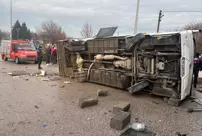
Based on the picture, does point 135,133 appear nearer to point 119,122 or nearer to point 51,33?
point 119,122

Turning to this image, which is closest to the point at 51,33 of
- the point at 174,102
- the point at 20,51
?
the point at 20,51

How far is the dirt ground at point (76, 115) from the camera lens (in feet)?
13.2

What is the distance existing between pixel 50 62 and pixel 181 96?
14.4m

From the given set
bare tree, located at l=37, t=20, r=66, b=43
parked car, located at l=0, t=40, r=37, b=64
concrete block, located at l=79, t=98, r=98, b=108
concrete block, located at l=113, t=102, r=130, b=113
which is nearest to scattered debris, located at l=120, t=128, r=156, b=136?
concrete block, located at l=113, t=102, r=130, b=113

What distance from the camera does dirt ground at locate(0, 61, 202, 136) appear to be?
13.2 feet

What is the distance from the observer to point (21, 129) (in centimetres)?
402

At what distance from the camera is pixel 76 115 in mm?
4914

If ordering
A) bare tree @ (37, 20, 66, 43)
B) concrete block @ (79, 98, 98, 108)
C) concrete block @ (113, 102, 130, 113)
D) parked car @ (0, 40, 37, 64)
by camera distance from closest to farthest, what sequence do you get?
concrete block @ (113, 102, 130, 113) → concrete block @ (79, 98, 98, 108) → parked car @ (0, 40, 37, 64) → bare tree @ (37, 20, 66, 43)

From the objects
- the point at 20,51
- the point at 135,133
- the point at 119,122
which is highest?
the point at 20,51

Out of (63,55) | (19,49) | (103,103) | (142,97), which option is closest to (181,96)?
(142,97)

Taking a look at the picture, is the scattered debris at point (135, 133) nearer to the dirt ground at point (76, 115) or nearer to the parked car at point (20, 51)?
the dirt ground at point (76, 115)

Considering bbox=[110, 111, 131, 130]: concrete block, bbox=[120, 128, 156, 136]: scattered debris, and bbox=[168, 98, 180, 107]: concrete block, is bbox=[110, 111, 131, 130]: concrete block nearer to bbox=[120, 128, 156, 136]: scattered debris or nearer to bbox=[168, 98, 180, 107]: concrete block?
bbox=[120, 128, 156, 136]: scattered debris

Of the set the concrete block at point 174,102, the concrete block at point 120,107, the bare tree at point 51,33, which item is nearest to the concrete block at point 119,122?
the concrete block at point 120,107

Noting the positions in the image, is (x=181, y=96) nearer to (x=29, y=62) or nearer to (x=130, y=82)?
(x=130, y=82)
